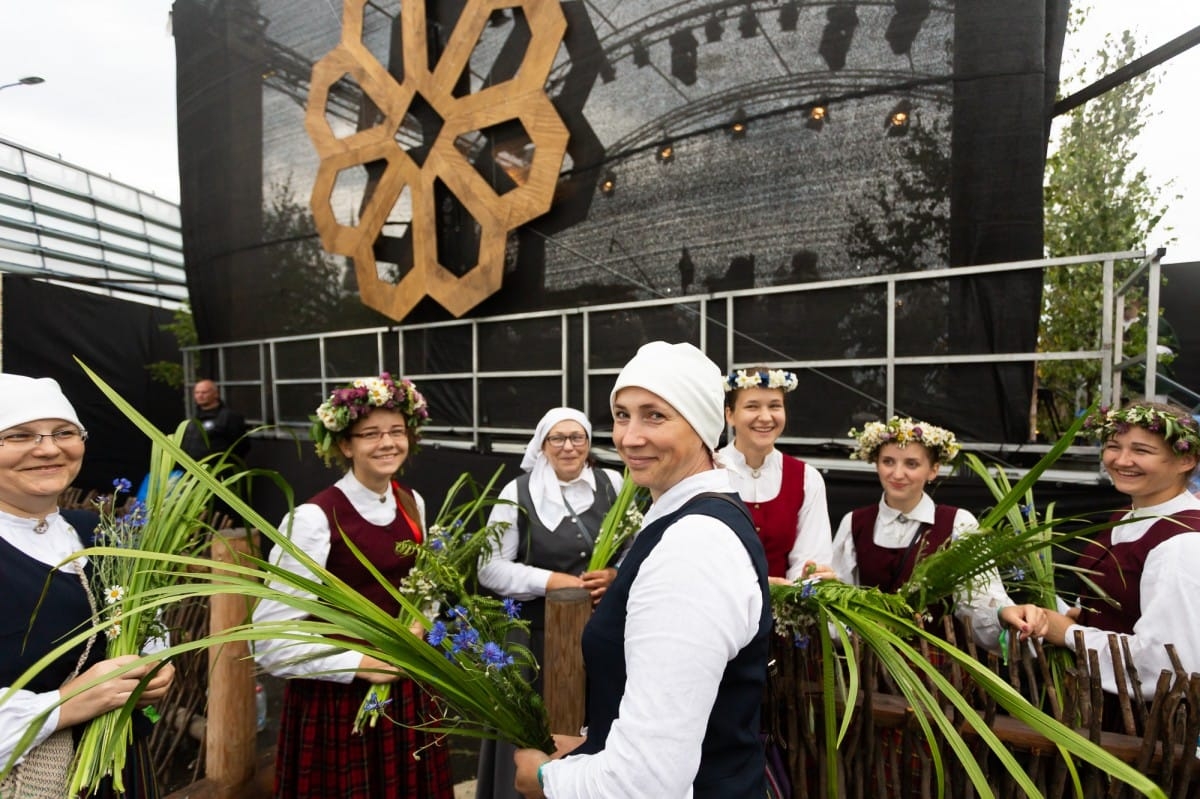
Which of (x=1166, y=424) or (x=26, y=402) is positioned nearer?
(x=26, y=402)

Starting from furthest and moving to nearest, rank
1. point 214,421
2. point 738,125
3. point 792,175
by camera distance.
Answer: point 214,421 → point 738,125 → point 792,175

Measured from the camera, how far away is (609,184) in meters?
4.46

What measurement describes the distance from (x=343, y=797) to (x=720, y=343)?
3.07 m

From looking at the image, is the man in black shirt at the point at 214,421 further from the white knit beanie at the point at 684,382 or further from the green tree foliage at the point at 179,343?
the white knit beanie at the point at 684,382

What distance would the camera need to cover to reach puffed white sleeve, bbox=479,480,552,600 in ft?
7.04

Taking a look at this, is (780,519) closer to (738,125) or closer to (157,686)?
(157,686)

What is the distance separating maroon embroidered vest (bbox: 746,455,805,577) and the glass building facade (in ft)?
34.6

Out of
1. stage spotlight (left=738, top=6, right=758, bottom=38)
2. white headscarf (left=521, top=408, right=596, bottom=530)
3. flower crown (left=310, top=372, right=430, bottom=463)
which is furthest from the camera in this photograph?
stage spotlight (left=738, top=6, right=758, bottom=38)

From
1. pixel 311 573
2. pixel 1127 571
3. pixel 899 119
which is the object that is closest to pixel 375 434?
pixel 311 573

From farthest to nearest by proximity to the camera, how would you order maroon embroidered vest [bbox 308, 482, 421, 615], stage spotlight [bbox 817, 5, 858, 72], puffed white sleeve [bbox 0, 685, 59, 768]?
stage spotlight [bbox 817, 5, 858, 72] → maroon embroidered vest [bbox 308, 482, 421, 615] → puffed white sleeve [bbox 0, 685, 59, 768]

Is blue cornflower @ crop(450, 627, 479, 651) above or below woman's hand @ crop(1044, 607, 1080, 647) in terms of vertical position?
above

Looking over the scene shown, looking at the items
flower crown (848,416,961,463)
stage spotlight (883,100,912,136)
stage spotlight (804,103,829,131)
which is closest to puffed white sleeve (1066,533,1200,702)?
flower crown (848,416,961,463)

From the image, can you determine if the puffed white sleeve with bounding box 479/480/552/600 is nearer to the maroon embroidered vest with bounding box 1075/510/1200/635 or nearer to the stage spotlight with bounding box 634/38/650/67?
the maroon embroidered vest with bounding box 1075/510/1200/635

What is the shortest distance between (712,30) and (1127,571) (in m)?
3.77
